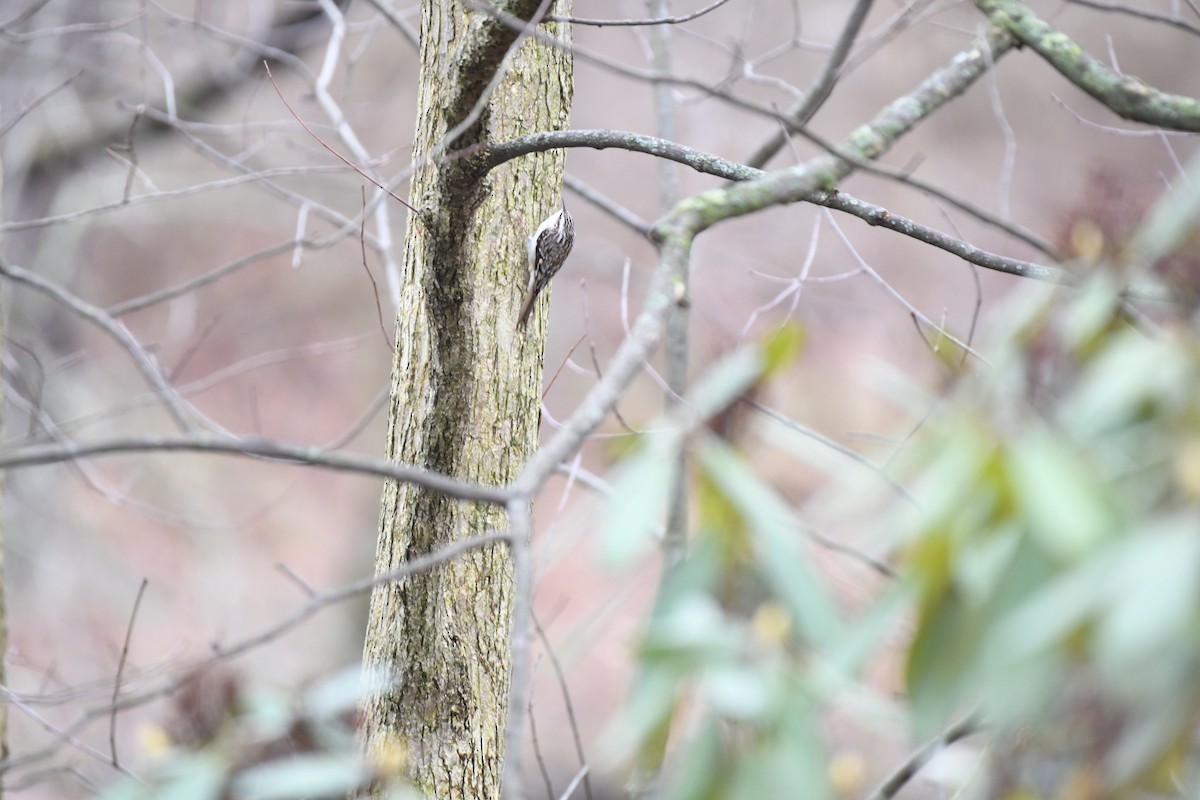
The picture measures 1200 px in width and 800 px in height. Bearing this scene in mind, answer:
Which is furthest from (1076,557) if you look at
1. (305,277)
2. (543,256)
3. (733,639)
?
(305,277)

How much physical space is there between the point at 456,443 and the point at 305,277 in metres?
9.44

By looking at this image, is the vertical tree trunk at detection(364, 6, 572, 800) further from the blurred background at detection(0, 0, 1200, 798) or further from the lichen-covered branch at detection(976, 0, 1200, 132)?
the lichen-covered branch at detection(976, 0, 1200, 132)

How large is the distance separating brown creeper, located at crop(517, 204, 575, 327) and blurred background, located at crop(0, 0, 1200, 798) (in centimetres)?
50

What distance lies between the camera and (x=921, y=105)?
4.77 feet

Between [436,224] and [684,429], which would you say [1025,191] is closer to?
[436,224]

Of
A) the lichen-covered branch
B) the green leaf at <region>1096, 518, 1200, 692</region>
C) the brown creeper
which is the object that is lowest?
the green leaf at <region>1096, 518, 1200, 692</region>

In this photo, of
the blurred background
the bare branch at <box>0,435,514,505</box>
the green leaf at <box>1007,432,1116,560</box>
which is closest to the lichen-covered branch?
the blurred background

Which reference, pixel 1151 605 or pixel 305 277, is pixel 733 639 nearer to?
A: pixel 1151 605

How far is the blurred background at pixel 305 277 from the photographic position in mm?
4656

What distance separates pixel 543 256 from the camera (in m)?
2.13

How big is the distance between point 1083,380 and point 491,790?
1525mm

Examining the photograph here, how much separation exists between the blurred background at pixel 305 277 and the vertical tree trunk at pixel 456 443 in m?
0.38

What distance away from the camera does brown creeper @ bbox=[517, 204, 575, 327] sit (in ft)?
6.90

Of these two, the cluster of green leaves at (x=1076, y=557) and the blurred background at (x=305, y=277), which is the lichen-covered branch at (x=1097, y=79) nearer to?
the blurred background at (x=305, y=277)
